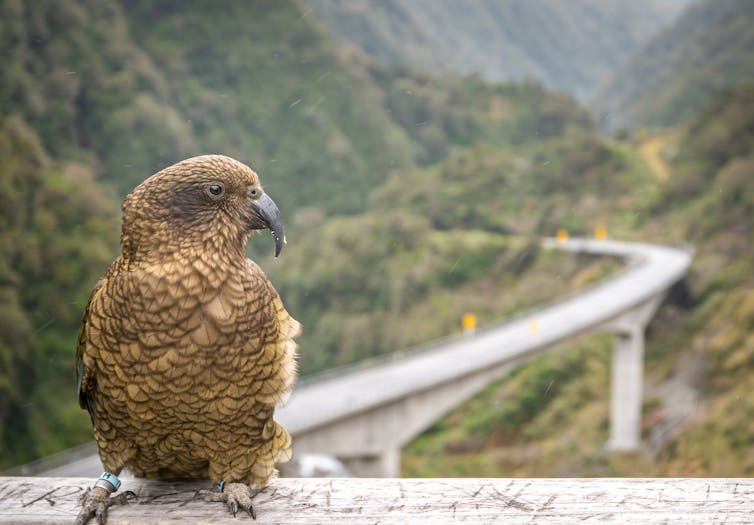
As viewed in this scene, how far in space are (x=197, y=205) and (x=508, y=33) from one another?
A: 204 feet

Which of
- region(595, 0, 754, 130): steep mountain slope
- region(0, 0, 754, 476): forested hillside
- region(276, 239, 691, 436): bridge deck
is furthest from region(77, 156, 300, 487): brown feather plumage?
region(595, 0, 754, 130): steep mountain slope

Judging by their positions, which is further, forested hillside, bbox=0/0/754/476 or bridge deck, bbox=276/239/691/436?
forested hillside, bbox=0/0/754/476

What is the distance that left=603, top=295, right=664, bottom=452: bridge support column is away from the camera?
18.5m

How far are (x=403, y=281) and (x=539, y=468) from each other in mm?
11364

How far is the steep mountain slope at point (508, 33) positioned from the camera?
153 ft

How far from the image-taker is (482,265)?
29938mm

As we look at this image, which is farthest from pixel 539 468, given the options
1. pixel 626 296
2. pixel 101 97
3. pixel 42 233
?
pixel 101 97

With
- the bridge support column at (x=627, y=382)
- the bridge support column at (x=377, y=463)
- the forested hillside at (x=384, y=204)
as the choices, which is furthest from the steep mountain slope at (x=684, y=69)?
the bridge support column at (x=377, y=463)

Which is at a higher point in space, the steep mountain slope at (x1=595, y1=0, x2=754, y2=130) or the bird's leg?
the steep mountain slope at (x1=595, y1=0, x2=754, y2=130)

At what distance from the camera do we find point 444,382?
47.1ft

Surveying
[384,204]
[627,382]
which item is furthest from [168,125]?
[627,382]

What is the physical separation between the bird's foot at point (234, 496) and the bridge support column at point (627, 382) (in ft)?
59.1

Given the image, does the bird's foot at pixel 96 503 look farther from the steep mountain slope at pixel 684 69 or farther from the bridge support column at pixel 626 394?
the steep mountain slope at pixel 684 69

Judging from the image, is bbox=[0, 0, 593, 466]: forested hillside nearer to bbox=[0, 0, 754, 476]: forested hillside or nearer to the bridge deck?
bbox=[0, 0, 754, 476]: forested hillside
